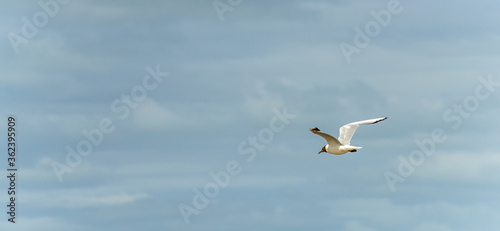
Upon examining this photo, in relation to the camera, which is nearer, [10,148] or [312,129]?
[312,129]

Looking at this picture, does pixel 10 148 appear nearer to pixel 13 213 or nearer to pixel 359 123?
pixel 13 213

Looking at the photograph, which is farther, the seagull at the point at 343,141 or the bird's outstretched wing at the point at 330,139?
the seagull at the point at 343,141

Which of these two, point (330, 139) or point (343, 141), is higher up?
point (343, 141)

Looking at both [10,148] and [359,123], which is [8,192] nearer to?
[10,148]

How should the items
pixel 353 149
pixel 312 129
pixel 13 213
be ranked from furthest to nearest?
pixel 13 213 < pixel 353 149 < pixel 312 129

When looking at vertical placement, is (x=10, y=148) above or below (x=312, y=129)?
above

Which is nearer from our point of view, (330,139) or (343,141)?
(330,139)

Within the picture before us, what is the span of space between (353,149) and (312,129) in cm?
1389

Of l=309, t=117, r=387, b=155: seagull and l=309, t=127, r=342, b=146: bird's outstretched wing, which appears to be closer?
l=309, t=127, r=342, b=146: bird's outstretched wing

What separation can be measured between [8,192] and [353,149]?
37.2 metres

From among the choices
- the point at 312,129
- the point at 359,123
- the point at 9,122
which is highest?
the point at 9,122

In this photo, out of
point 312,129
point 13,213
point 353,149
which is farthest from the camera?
point 13,213

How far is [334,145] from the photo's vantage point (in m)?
104

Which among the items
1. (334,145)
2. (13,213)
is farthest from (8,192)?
(334,145)
